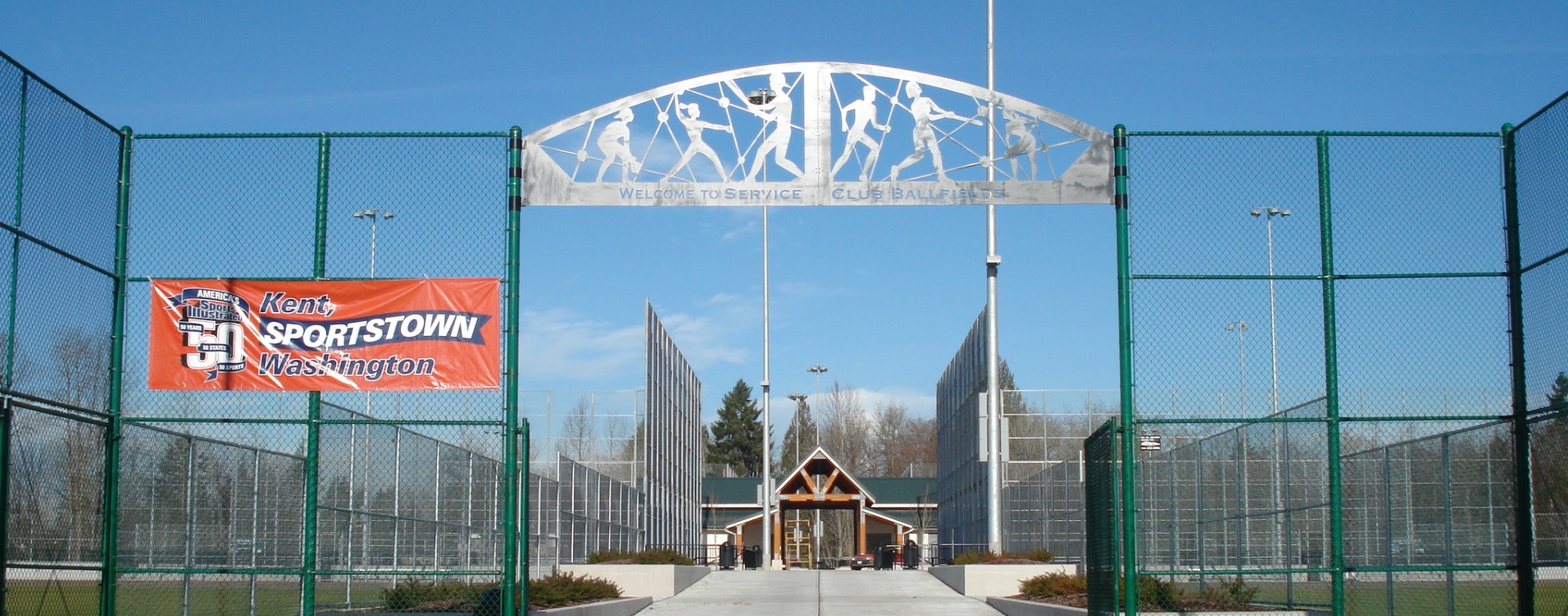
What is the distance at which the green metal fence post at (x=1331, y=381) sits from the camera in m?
13.4

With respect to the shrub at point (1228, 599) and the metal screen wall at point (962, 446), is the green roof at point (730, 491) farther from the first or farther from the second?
the shrub at point (1228, 599)

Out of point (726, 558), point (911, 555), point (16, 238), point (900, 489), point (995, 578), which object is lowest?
point (911, 555)

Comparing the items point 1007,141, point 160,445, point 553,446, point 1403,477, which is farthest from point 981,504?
point 160,445

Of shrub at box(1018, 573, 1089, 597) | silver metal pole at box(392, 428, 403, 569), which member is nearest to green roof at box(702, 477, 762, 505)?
shrub at box(1018, 573, 1089, 597)

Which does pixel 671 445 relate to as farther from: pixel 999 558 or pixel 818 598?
pixel 818 598

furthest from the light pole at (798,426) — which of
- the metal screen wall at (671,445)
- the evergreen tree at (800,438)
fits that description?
the metal screen wall at (671,445)

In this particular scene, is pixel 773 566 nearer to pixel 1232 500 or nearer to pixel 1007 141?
pixel 1232 500

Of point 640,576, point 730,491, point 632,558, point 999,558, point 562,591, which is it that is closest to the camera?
point 562,591

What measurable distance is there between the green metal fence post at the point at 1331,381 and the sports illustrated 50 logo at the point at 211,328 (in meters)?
10.1

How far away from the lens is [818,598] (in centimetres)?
2528

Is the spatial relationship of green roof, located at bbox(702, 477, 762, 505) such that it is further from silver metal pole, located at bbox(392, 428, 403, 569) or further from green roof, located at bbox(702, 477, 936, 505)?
silver metal pole, located at bbox(392, 428, 403, 569)

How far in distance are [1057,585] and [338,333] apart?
10883 mm

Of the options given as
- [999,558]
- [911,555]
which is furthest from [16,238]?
[911,555]

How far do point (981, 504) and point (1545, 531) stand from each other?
79.3ft
